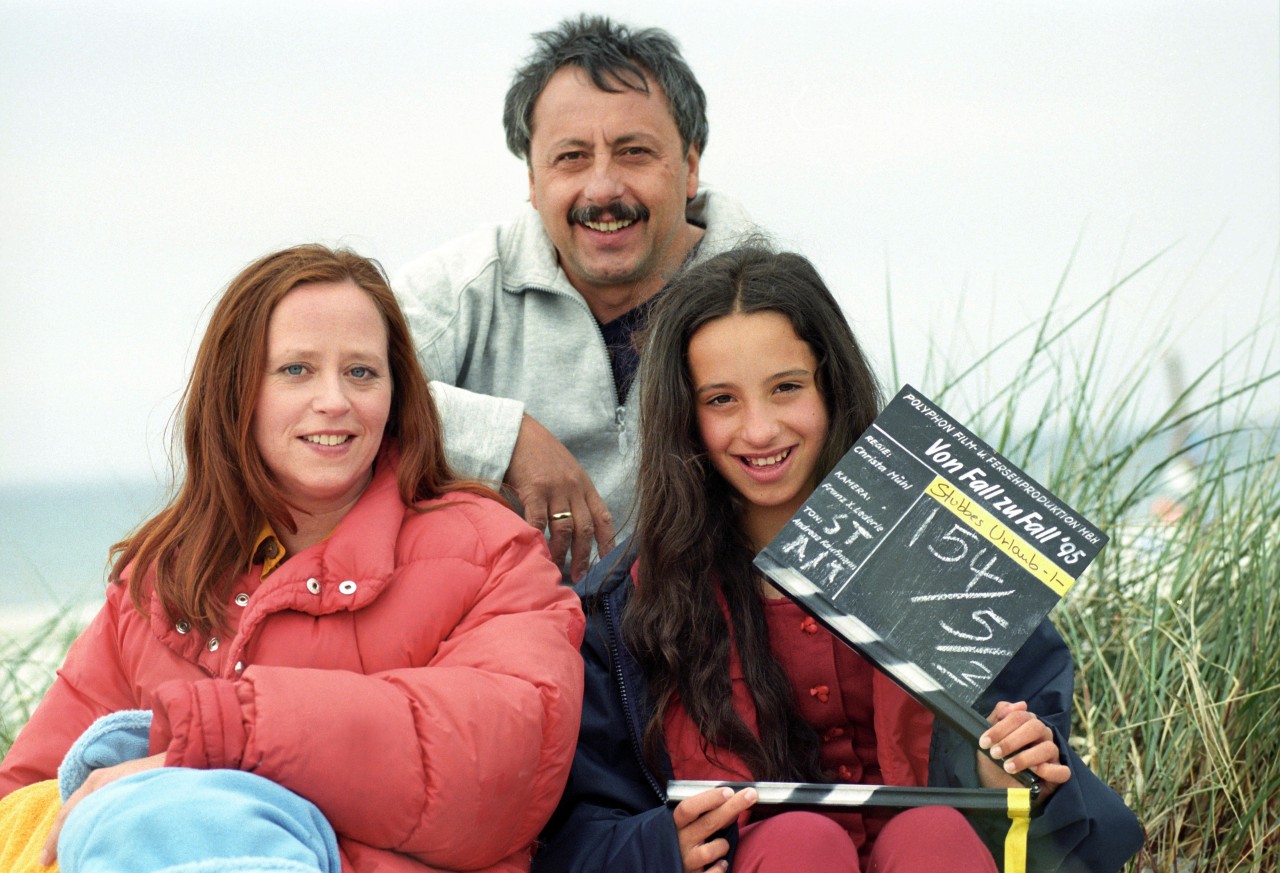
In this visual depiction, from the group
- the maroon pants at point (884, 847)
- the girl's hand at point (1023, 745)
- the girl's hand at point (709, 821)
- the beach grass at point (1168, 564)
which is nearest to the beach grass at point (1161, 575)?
the beach grass at point (1168, 564)

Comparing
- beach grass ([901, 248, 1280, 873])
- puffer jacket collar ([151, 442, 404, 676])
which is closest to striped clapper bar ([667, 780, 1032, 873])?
puffer jacket collar ([151, 442, 404, 676])

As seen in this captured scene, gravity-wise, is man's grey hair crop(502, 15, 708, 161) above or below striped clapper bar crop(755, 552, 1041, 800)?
above

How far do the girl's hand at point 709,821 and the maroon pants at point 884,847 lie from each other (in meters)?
0.04

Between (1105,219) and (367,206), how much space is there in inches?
135

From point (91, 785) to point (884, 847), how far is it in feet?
3.61

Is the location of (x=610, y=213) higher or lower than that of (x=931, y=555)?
higher

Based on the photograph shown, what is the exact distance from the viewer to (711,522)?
2.45m

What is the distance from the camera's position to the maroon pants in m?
1.89

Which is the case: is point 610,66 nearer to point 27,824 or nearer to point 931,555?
point 931,555

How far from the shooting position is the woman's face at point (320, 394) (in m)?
2.22

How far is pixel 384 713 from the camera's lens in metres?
1.87

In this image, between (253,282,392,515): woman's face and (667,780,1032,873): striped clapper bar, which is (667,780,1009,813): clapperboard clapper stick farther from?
(253,282,392,515): woman's face

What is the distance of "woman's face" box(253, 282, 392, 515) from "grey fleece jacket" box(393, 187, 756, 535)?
0.82 m

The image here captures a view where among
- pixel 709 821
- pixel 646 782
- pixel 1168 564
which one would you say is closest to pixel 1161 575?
pixel 1168 564
